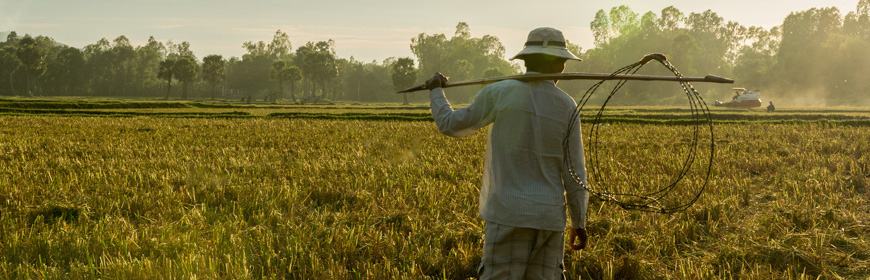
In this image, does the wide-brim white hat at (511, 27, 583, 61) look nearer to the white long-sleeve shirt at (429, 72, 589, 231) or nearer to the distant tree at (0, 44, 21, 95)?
the white long-sleeve shirt at (429, 72, 589, 231)

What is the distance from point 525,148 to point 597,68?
9078cm

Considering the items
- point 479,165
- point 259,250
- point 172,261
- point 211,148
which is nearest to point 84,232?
point 172,261

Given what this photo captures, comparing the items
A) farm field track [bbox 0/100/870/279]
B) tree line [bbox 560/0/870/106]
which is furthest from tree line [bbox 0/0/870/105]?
farm field track [bbox 0/100/870/279]

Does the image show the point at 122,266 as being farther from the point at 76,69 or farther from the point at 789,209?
the point at 76,69

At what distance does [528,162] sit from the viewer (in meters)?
2.67

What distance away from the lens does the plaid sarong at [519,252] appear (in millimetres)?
2676

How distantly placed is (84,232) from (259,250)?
4.53 ft

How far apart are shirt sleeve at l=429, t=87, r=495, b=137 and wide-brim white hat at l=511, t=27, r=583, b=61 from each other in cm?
27

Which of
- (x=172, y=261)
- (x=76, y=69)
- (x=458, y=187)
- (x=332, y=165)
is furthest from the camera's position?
(x=76, y=69)

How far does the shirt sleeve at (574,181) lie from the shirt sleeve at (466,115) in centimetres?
42

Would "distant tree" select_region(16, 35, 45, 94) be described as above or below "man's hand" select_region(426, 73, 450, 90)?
above

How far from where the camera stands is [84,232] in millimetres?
4133

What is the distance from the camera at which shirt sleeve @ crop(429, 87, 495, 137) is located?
2719 millimetres

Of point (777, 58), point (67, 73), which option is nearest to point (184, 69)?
point (67, 73)
